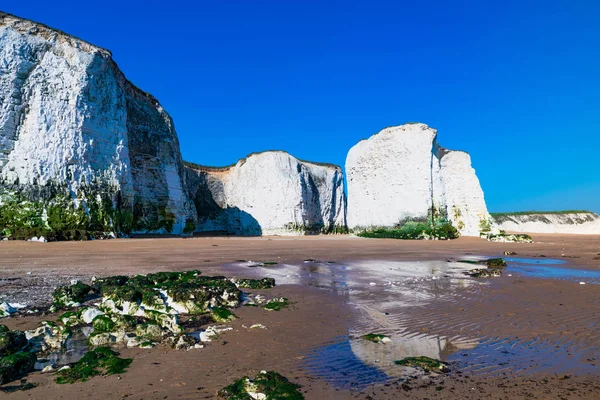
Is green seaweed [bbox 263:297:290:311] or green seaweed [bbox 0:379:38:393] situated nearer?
green seaweed [bbox 0:379:38:393]

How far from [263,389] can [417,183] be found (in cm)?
3015

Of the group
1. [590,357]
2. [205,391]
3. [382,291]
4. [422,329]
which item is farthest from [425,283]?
[205,391]

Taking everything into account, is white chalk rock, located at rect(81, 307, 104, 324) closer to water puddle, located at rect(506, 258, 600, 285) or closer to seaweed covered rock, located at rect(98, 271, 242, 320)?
seaweed covered rock, located at rect(98, 271, 242, 320)

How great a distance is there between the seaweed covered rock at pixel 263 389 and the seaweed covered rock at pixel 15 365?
183cm

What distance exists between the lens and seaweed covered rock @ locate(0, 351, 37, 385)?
2.99m

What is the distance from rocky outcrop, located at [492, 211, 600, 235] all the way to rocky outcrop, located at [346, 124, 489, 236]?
99.9 feet

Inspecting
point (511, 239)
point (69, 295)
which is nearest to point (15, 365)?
point (69, 295)

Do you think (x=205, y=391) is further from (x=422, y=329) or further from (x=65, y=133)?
(x=65, y=133)

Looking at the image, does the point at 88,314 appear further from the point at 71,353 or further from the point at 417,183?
the point at 417,183

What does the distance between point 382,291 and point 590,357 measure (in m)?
3.61

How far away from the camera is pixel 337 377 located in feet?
10.2

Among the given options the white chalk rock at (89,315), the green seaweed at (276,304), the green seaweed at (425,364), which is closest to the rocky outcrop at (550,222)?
the green seaweed at (276,304)

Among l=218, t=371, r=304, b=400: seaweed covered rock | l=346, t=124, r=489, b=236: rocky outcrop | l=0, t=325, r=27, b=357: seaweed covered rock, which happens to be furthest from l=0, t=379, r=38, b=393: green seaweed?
l=346, t=124, r=489, b=236: rocky outcrop

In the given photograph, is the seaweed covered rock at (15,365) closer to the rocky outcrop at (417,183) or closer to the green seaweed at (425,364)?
the green seaweed at (425,364)
